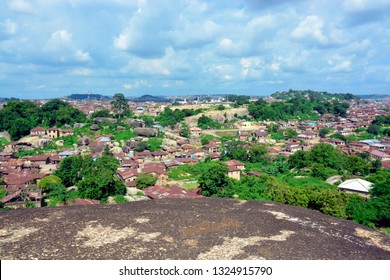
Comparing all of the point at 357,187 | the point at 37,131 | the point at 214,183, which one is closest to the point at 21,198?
the point at 214,183

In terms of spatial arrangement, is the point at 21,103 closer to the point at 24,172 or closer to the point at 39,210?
the point at 24,172

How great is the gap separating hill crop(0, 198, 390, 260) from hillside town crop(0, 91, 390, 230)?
8078 millimetres

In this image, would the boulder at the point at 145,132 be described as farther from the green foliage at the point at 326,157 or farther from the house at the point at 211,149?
the green foliage at the point at 326,157

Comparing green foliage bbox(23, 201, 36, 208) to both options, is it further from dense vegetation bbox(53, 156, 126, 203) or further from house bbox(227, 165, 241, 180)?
house bbox(227, 165, 241, 180)

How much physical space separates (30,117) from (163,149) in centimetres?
2072

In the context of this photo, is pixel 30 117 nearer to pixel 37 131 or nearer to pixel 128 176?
pixel 37 131

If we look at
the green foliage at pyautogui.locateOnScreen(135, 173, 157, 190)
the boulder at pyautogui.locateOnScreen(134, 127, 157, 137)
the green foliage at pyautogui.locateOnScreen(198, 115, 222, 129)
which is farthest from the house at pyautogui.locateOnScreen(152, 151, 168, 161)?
the green foliage at pyautogui.locateOnScreen(198, 115, 222, 129)

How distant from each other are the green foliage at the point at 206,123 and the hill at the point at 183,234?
143 feet

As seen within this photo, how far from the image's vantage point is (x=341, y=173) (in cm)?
2927

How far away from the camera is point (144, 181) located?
24781 millimetres

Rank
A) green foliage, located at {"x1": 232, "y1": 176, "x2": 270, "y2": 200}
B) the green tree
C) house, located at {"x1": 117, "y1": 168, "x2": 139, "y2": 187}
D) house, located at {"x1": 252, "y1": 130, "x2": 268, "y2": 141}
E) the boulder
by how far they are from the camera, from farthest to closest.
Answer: house, located at {"x1": 252, "y1": 130, "x2": 268, "y2": 141}
the boulder
the green tree
house, located at {"x1": 117, "y1": 168, "x2": 139, "y2": 187}
green foliage, located at {"x1": 232, "y1": 176, "x2": 270, "y2": 200}

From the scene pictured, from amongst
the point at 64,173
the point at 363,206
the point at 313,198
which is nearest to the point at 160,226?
the point at 313,198

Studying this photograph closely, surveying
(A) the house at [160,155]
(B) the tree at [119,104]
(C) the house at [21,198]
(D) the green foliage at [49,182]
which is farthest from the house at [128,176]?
(B) the tree at [119,104]

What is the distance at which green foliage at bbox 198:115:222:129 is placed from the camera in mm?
54688
